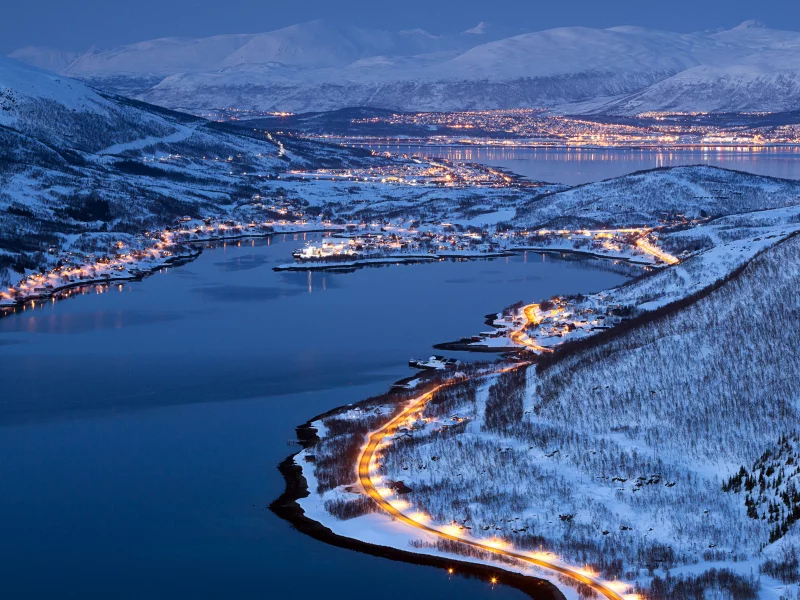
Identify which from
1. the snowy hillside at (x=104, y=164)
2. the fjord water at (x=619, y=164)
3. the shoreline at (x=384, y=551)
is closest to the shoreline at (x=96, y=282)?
the snowy hillside at (x=104, y=164)

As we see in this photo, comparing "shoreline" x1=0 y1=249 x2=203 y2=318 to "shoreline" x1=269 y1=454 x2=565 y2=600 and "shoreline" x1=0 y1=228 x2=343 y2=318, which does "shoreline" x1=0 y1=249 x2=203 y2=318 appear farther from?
"shoreline" x1=269 y1=454 x2=565 y2=600

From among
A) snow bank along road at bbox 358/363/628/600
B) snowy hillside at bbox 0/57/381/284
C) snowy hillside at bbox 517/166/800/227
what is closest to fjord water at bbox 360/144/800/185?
snowy hillside at bbox 0/57/381/284

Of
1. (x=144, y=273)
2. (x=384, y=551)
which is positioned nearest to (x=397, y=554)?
(x=384, y=551)

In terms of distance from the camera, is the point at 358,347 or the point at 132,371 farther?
the point at 358,347

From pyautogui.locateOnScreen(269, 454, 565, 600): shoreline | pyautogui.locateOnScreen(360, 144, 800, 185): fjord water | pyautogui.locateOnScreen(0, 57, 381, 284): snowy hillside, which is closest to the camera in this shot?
pyautogui.locateOnScreen(269, 454, 565, 600): shoreline

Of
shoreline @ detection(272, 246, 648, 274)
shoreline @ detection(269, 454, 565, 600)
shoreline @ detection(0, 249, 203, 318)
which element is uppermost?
shoreline @ detection(0, 249, 203, 318)

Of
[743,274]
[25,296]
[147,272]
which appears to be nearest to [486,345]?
[743,274]

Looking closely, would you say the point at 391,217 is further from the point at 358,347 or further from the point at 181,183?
the point at 358,347

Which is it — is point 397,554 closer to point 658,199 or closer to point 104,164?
point 658,199
